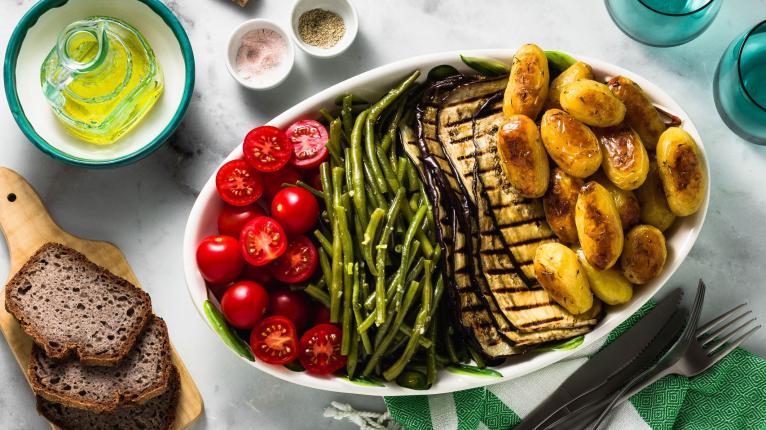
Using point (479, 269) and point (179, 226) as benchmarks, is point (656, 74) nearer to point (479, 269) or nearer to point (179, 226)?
point (479, 269)

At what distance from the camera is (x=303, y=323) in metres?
2.73

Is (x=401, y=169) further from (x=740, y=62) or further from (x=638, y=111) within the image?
(x=740, y=62)

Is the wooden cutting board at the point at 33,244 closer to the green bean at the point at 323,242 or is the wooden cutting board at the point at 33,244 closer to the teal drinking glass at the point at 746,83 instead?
the green bean at the point at 323,242

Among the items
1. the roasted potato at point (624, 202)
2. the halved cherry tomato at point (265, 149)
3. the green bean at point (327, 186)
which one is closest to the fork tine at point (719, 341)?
the roasted potato at point (624, 202)

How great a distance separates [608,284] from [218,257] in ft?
4.36

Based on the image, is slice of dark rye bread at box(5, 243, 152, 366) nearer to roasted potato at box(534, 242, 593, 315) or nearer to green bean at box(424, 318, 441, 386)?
green bean at box(424, 318, 441, 386)

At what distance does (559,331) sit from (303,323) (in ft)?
3.03

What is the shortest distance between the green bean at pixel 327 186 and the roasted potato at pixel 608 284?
87cm

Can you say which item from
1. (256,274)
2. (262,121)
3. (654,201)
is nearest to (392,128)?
(262,121)

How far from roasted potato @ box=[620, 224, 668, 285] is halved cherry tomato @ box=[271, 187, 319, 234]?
42.8 inches

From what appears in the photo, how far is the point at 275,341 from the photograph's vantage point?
8.41ft

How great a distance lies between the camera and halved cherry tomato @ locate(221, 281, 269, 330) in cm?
255

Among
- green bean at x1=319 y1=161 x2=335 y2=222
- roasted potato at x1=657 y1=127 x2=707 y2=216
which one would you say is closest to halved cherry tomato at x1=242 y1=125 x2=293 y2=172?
green bean at x1=319 y1=161 x2=335 y2=222

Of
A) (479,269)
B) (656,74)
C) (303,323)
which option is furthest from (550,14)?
(303,323)
